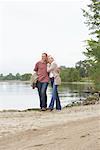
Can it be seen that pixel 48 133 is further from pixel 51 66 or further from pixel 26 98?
pixel 26 98

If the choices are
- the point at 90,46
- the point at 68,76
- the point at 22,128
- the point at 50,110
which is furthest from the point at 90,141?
the point at 68,76

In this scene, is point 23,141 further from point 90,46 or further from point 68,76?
point 68,76

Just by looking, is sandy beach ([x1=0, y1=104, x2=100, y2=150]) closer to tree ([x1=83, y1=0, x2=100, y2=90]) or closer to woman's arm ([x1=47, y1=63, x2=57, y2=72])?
woman's arm ([x1=47, y1=63, x2=57, y2=72])

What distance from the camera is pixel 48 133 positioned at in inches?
361

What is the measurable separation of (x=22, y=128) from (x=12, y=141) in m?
1.28

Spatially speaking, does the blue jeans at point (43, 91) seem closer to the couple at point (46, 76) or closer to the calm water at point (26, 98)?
the couple at point (46, 76)

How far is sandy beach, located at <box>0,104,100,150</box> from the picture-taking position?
7.73 meters

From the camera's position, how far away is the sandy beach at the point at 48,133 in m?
7.73

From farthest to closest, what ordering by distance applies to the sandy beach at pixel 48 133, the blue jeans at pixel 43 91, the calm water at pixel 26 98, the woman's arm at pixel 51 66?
the calm water at pixel 26 98
the blue jeans at pixel 43 91
the woman's arm at pixel 51 66
the sandy beach at pixel 48 133

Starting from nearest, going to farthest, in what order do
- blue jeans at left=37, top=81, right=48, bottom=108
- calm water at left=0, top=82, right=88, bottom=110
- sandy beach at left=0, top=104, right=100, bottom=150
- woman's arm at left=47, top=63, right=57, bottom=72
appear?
sandy beach at left=0, top=104, right=100, bottom=150 < woman's arm at left=47, top=63, right=57, bottom=72 < blue jeans at left=37, top=81, right=48, bottom=108 < calm water at left=0, top=82, right=88, bottom=110

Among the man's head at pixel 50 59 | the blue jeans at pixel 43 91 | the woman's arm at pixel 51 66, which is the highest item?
the man's head at pixel 50 59

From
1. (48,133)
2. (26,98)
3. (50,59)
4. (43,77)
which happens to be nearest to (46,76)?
(43,77)

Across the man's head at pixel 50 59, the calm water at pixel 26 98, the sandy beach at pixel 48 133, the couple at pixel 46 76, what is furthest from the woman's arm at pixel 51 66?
the calm water at pixel 26 98

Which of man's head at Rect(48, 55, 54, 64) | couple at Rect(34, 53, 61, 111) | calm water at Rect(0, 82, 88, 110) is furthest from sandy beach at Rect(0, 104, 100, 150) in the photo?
calm water at Rect(0, 82, 88, 110)
